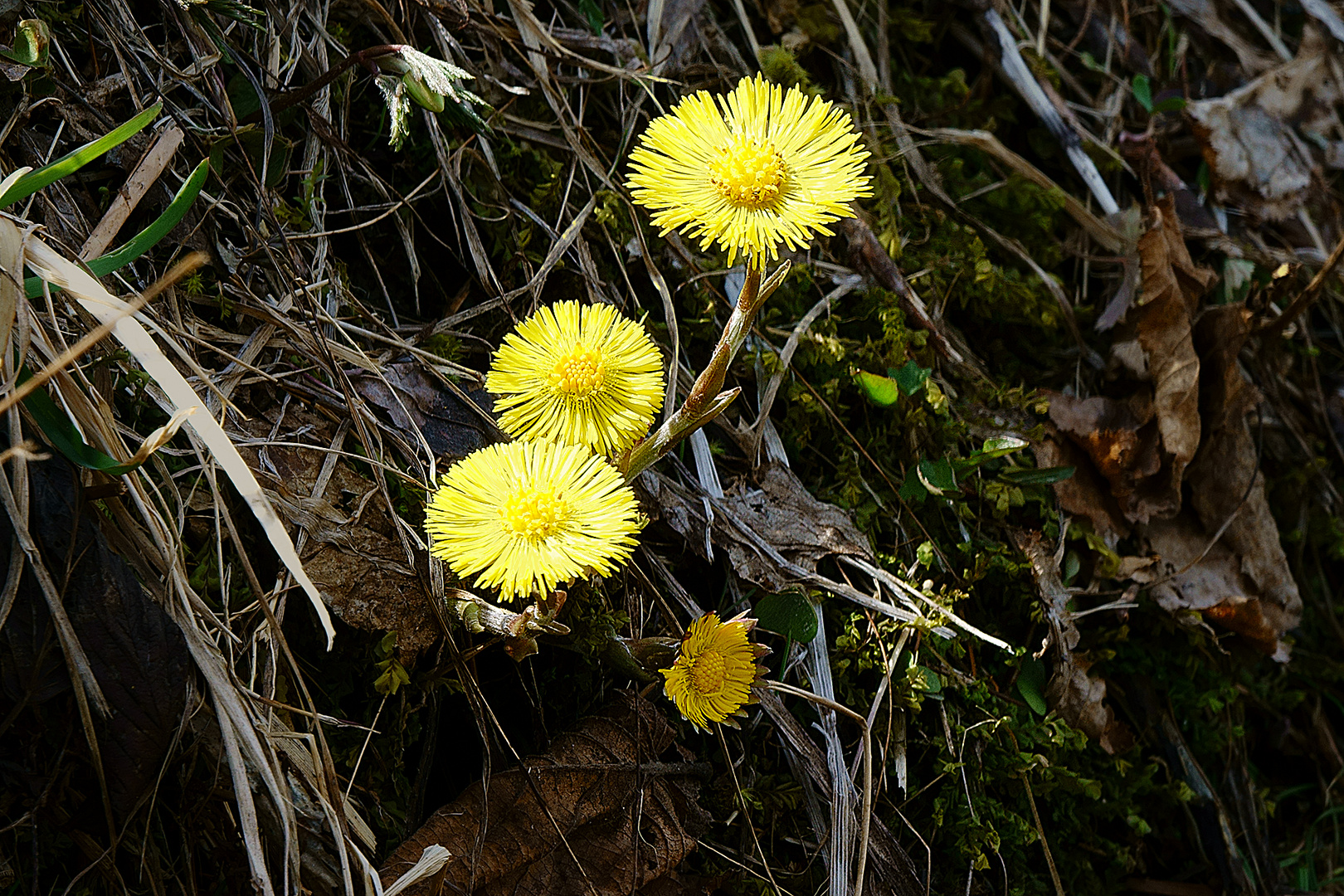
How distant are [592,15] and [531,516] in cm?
99

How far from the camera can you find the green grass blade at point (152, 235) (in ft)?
3.41

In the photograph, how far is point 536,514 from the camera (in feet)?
3.08

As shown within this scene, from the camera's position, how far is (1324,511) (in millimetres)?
1864

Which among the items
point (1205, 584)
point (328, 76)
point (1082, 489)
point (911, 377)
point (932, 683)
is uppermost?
point (328, 76)

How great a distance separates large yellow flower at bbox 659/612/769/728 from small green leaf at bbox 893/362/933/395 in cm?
60

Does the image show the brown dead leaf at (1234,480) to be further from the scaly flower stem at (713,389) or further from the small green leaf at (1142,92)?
the scaly flower stem at (713,389)

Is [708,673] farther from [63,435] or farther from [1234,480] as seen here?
[1234,480]

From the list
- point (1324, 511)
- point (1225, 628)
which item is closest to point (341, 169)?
point (1225, 628)

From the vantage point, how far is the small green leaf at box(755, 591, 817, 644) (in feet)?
4.15

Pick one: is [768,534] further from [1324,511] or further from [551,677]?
[1324,511]

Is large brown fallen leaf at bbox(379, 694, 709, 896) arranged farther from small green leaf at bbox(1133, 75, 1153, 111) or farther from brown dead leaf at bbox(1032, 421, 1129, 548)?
small green leaf at bbox(1133, 75, 1153, 111)

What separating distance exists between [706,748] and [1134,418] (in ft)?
3.32

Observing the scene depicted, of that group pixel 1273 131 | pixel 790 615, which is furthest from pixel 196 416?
pixel 1273 131

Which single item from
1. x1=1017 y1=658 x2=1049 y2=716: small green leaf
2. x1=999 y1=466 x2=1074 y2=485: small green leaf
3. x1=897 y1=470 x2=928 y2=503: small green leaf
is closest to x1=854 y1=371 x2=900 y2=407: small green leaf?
x1=897 y1=470 x2=928 y2=503: small green leaf
